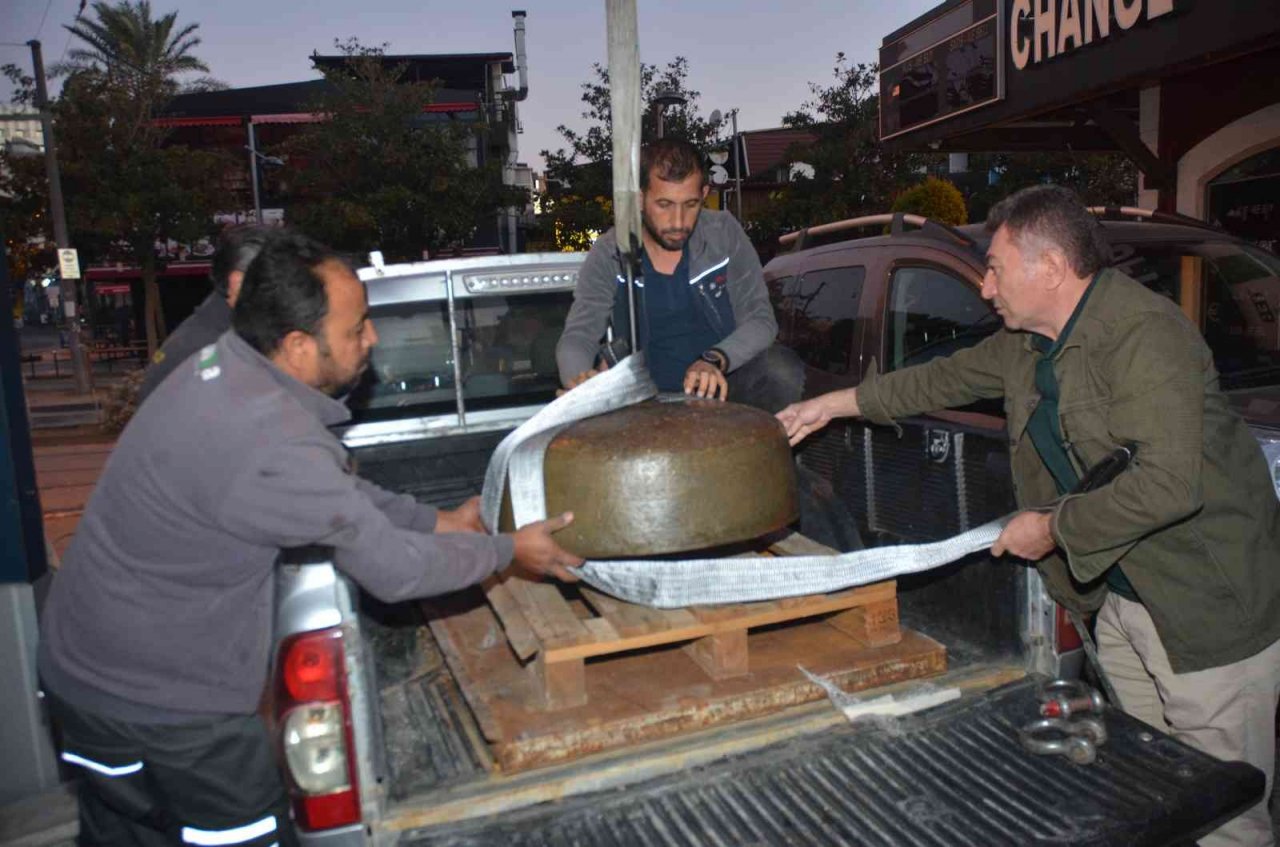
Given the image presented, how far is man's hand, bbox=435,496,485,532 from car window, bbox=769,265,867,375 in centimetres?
297

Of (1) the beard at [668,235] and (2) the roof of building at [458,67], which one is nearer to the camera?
(1) the beard at [668,235]

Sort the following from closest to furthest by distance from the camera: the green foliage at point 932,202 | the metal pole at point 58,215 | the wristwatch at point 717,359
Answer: the wristwatch at point 717,359 < the green foliage at point 932,202 < the metal pole at point 58,215

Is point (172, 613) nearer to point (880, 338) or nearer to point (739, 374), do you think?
point (739, 374)

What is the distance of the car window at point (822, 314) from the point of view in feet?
17.5

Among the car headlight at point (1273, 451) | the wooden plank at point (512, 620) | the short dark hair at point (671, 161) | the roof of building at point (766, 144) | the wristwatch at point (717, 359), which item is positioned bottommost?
the wooden plank at point (512, 620)

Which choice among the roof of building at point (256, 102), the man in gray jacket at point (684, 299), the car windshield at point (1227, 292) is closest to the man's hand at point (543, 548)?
the man in gray jacket at point (684, 299)

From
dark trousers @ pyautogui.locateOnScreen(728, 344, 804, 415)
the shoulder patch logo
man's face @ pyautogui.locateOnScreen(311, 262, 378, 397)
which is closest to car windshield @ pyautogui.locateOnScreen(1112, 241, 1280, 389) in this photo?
dark trousers @ pyautogui.locateOnScreen(728, 344, 804, 415)

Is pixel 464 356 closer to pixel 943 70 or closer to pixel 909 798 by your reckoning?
pixel 909 798

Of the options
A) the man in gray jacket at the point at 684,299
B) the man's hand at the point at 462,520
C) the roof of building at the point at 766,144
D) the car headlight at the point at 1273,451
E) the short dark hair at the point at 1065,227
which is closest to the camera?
the short dark hair at the point at 1065,227

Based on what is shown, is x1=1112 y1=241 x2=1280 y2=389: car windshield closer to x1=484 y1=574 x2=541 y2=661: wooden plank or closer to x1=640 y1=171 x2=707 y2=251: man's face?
x1=640 y1=171 x2=707 y2=251: man's face

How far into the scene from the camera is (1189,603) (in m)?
2.54

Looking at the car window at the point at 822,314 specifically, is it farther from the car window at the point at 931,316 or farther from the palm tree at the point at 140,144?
the palm tree at the point at 140,144

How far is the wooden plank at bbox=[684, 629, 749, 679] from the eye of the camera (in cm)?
251

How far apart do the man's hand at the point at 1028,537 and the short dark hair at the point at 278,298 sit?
1804 millimetres
